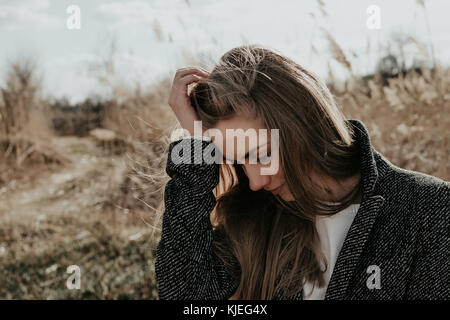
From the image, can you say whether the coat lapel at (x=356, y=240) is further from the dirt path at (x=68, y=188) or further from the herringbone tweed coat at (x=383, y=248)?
the dirt path at (x=68, y=188)

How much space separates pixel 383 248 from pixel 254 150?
0.56m

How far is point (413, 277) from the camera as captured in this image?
5.76 ft

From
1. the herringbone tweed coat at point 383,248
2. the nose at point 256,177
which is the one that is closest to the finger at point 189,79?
the nose at point 256,177

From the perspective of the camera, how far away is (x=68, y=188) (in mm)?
6141

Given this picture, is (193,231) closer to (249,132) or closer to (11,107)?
(249,132)

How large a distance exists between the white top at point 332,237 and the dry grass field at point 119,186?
0.79 meters

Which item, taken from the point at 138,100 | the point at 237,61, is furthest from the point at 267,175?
the point at 138,100

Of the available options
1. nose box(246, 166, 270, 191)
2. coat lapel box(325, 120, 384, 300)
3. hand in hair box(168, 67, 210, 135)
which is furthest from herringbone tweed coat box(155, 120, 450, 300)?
hand in hair box(168, 67, 210, 135)

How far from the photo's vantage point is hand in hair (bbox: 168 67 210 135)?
6.77ft

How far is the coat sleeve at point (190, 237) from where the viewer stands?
6.26ft

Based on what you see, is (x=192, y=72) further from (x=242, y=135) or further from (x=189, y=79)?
(x=242, y=135)

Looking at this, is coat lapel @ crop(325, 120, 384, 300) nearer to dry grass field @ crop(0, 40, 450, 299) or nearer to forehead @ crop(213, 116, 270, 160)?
forehead @ crop(213, 116, 270, 160)

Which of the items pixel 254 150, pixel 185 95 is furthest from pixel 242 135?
pixel 185 95

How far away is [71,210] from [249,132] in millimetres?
3804
